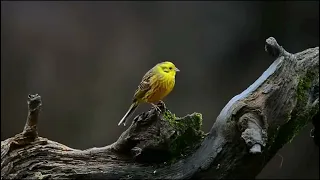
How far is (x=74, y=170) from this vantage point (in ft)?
5.69

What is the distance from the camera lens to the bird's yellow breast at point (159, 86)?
66.0 inches

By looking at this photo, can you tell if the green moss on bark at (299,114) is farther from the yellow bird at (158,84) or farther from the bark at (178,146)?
the yellow bird at (158,84)

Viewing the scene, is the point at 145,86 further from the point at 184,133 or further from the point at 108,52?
the point at 108,52

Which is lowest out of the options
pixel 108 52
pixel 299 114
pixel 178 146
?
pixel 178 146

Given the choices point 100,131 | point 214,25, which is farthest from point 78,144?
point 214,25

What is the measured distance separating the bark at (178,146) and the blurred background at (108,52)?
177 cm

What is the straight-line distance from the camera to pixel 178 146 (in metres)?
1.73

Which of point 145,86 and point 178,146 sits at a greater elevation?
point 145,86

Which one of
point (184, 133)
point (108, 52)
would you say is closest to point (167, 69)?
point (184, 133)

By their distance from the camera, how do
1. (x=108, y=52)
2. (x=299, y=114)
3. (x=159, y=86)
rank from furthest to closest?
1. (x=108, y=52)
2. (x=299, y=114)
3. (x=159, y=86)

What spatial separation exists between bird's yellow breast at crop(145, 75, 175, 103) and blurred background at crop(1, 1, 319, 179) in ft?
6.07

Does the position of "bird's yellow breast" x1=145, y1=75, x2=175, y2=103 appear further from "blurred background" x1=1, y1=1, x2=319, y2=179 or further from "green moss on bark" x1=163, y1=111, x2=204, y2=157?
"blurred background" x1=1, y1=1, x2=319, y2=179

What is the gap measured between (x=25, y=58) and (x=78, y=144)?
0.78 m

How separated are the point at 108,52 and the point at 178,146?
2027 millimetres
